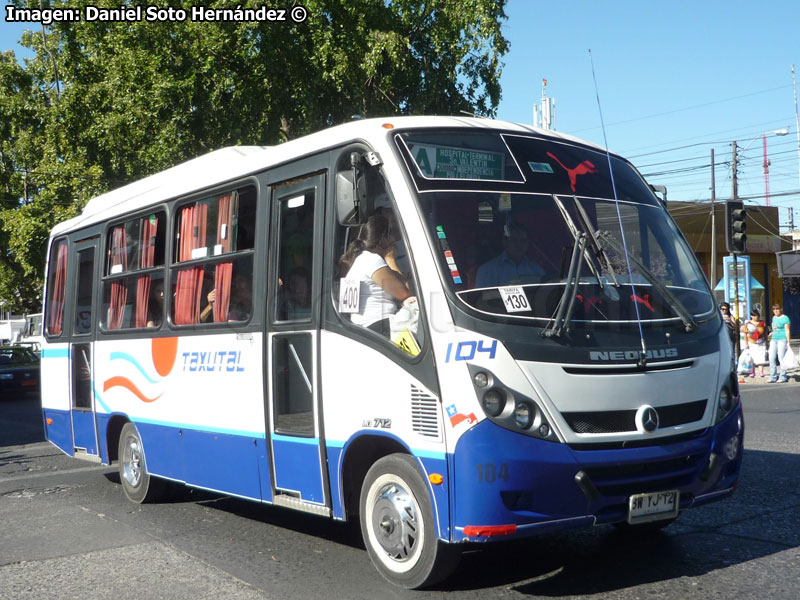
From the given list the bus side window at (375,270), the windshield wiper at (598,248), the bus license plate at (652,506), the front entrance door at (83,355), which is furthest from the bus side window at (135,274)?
the bus license plate at (652,506)

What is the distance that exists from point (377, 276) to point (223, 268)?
215 centimetres

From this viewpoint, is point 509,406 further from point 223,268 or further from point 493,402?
point 223,268

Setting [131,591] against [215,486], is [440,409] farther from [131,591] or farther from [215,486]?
[215,486]

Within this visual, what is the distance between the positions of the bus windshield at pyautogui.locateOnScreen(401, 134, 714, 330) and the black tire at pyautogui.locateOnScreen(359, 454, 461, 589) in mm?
1093

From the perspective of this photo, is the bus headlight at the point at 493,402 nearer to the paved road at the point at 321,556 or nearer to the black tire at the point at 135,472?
the paved road at the point at 321,556

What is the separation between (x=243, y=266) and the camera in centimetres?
721

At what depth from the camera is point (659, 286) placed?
19.0ft

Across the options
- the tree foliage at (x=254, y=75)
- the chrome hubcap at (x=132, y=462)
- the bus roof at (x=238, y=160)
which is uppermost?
the tree foliage at (x=254, y=75)

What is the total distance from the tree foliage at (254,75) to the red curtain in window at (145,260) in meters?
12.4

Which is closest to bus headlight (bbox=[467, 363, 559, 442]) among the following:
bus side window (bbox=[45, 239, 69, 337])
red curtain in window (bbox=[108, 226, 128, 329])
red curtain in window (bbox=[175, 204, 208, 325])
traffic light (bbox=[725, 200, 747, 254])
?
red curtain in window (bbox=[175, 204, 208, 325])

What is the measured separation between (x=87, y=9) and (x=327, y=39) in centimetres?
585

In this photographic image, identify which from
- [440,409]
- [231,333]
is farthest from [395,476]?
[231,333]

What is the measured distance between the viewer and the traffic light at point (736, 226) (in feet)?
62.5

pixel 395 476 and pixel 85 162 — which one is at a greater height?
pixel 85 162
